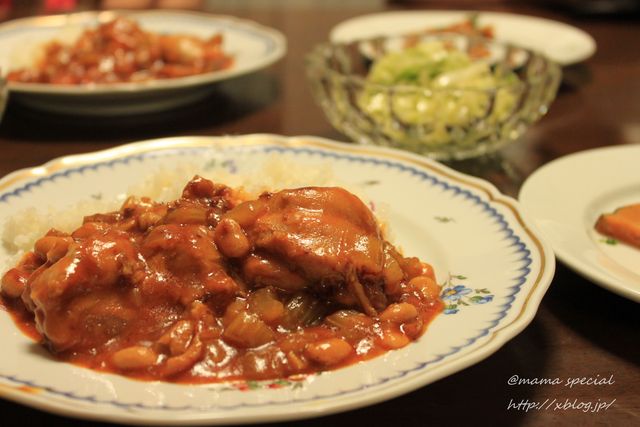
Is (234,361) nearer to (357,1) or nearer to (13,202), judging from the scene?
(13,202)

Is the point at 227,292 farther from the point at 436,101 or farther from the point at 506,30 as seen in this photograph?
the point at 506,30

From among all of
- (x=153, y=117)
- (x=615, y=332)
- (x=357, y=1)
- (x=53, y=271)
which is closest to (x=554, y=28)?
(x=153, y=117)

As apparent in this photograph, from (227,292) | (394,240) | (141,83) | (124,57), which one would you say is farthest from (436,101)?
(124,57)

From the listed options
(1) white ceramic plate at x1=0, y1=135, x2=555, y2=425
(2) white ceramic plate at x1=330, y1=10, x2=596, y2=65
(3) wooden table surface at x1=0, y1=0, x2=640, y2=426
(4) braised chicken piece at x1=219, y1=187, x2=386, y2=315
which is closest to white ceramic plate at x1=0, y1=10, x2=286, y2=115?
(3) wooden table surface at x1=0, y1=0, x2=640, y2=426

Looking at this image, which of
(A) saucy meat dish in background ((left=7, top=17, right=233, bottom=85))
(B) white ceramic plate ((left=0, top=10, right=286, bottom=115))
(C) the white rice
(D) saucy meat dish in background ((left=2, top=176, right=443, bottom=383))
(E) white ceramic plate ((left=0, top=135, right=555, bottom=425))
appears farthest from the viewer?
(A) saucy meat dish in background ((left=7, top=17, right=233, bottom=85))

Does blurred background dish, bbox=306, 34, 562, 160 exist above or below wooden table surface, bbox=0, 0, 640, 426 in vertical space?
above

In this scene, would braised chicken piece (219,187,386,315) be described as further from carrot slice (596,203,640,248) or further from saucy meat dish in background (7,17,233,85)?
saucy meat dish in background (7,17,233,85)

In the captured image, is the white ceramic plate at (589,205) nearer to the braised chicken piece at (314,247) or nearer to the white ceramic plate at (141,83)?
the braised chicken piece at (314,247)
